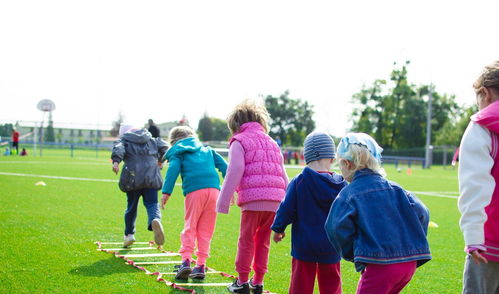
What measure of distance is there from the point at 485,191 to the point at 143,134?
16.6ft

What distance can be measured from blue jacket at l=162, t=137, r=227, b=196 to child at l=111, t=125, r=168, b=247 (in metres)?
1.16

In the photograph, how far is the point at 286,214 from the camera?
3.99 metres

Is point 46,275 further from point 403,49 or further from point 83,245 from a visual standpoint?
point 403,49

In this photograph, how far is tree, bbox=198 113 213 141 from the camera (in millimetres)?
93875

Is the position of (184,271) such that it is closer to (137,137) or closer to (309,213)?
(309,213)

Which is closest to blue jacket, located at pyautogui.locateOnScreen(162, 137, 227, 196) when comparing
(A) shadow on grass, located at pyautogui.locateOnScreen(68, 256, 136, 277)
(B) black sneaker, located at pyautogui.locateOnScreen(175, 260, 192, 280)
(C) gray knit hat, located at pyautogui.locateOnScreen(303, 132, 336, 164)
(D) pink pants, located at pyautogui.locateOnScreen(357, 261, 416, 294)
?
(B) black sneaker, located at pyautogui.locateOnScreen(175, 260, 192, 280)

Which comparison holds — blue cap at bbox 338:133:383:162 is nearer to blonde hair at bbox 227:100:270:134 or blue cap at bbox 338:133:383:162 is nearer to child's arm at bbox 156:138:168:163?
blonde hair at bbox 227:100:270:134

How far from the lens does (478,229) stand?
2.81 metres

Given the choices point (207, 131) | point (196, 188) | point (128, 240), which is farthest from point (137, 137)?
point (207, 131)

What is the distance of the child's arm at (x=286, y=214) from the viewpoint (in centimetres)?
398

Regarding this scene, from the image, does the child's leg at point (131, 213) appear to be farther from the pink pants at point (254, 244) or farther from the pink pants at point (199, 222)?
the pink pants at point (254, 244)

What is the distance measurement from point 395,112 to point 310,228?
66.7 metres

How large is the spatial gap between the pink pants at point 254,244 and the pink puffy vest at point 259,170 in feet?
0.59

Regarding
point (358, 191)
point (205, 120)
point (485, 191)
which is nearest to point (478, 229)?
point (485, 191)
